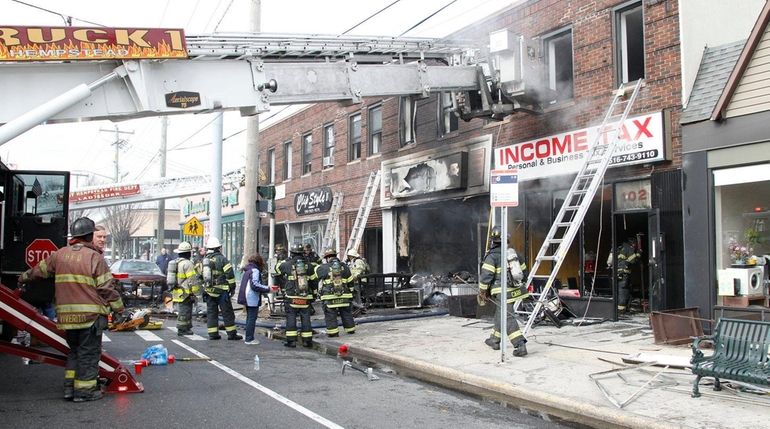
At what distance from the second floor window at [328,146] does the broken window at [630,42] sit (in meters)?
12.0

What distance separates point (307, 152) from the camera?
2445cm

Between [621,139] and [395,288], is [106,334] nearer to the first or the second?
[395,288]

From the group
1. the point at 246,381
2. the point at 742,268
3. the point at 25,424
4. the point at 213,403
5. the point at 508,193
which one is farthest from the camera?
the point at 742,268

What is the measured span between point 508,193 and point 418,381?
2620 millimetres

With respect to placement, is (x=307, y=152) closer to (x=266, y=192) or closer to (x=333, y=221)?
(x=333, y=221)

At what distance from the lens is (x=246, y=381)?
752cm

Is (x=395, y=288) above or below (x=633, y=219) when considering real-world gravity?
below

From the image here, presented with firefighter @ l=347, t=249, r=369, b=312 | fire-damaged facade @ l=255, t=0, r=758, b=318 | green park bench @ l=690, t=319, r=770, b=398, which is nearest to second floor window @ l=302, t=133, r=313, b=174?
fire-damaged facade @ l=255, t=0, r=758, b=318

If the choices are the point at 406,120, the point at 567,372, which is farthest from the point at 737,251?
the point at 406,120

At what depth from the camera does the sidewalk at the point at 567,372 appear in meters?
5.86

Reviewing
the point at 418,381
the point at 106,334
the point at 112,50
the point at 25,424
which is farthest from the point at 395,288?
the point at 25,424

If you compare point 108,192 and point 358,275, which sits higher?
point 108,192

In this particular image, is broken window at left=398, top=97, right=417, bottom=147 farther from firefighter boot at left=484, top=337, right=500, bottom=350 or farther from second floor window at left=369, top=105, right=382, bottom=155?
firefighter boot at left=484, top=337, right=500, bottom=350

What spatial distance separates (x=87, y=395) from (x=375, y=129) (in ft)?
47.4
